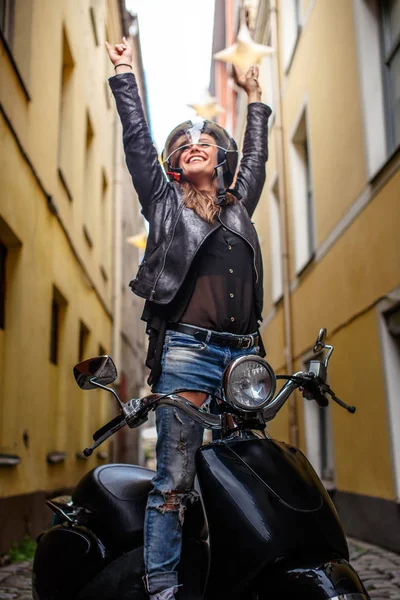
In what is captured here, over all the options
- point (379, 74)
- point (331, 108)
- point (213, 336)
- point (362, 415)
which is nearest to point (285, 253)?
point (331, 108)

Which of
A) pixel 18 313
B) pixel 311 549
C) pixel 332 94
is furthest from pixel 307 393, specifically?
pixel 332 94

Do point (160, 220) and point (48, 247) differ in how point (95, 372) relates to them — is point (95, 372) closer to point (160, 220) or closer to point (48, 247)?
point (160, 220)

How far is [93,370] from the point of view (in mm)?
2322

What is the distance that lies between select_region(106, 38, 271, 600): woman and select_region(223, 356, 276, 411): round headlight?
9.7 inches

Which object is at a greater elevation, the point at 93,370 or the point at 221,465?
the point at 93,370

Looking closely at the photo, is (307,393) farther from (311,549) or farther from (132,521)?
(132,521)

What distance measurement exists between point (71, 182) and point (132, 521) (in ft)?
23.4

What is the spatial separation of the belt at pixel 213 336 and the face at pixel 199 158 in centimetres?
59

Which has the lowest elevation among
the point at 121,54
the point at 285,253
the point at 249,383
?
the point at 249,383

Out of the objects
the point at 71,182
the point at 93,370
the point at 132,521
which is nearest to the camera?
the point at 93,370

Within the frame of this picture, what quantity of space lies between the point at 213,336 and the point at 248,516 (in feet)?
2.26

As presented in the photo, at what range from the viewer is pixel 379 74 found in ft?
20.7

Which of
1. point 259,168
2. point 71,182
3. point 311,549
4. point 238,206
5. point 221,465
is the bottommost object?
point 311,549

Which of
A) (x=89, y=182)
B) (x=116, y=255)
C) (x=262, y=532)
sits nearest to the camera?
(x=262, y=532)
